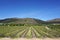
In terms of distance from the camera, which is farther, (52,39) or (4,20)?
(4,20)

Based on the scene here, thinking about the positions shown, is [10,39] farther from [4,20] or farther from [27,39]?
[4,20]

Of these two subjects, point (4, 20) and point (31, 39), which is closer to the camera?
point (31, 39)

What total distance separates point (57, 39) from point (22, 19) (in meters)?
29.6

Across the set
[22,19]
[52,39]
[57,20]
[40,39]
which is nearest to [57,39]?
[52,39]

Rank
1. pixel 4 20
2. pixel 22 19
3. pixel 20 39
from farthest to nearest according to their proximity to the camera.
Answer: pixel 22 19 → pixel 4 20 → pixel 20 39

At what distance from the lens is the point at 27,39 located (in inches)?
867

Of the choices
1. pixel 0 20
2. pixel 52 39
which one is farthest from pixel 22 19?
pixel 52 39

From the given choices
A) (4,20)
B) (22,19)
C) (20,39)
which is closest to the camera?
(20,39)

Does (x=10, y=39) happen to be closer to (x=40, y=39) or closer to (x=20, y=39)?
(x=20, y=39)

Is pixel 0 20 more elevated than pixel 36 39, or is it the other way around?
pixel 0 20

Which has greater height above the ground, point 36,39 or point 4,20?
point 4,20

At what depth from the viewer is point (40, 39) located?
22.1 meters

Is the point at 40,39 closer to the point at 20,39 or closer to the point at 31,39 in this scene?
the point at 31,39

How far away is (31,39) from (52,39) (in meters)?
2.99
